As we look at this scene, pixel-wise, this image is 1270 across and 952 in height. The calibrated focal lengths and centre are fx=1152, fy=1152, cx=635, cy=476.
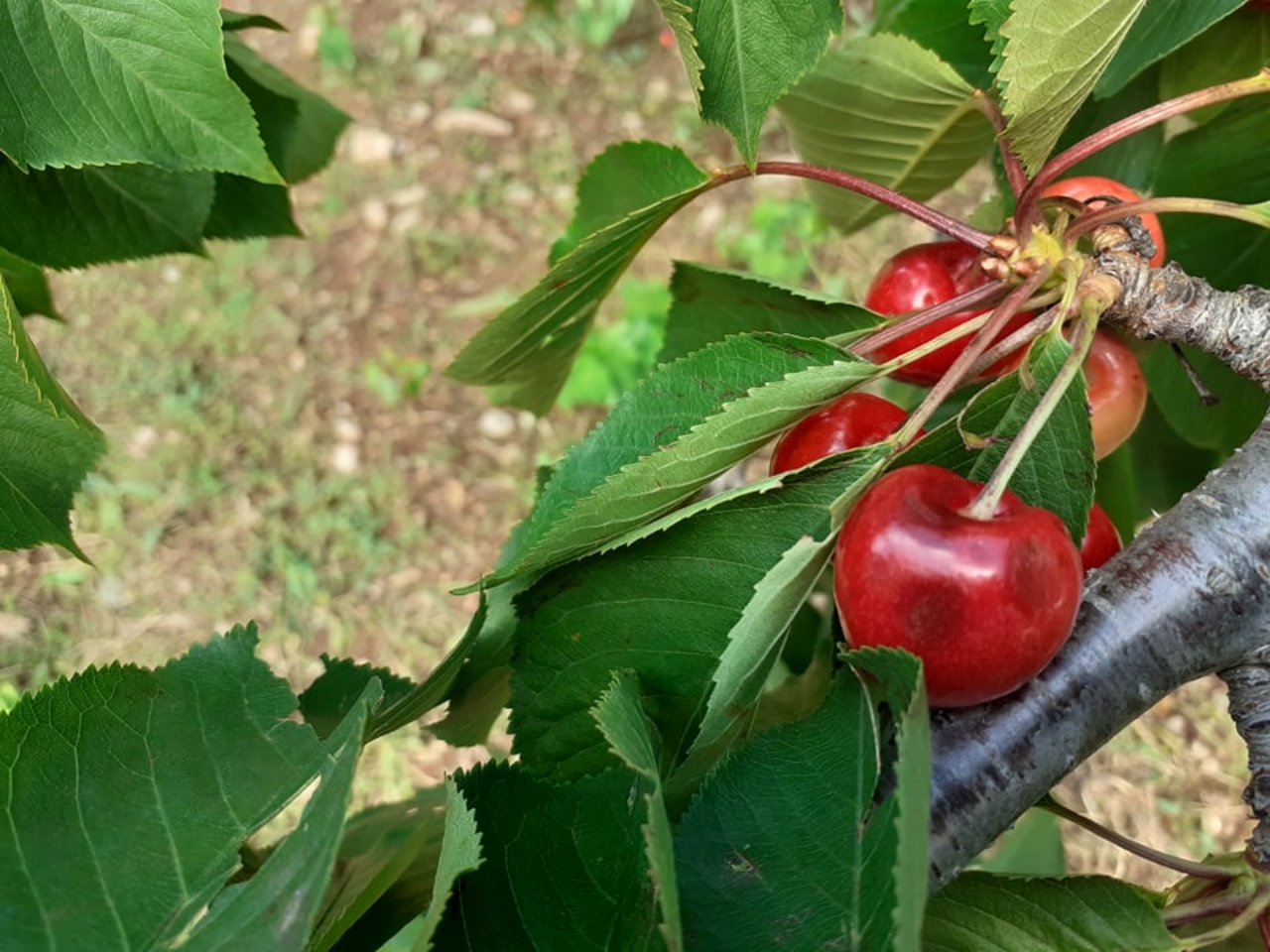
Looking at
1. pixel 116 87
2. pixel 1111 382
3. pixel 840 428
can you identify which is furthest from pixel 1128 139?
pixel 116 87

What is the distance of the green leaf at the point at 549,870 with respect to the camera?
0.64 m

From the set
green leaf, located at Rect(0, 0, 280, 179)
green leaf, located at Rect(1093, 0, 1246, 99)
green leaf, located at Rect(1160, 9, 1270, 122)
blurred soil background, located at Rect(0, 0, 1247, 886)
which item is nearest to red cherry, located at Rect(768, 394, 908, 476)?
green leaf, located at Rect(1093, 0, 1246, 99)

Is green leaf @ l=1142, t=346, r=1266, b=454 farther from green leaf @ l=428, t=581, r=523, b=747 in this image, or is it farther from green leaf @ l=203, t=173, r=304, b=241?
green leaf @ l=203, t=173, r=304, b=241

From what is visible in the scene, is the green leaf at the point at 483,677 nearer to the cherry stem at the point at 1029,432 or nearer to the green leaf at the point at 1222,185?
the cherry stem at the point at 1029,432

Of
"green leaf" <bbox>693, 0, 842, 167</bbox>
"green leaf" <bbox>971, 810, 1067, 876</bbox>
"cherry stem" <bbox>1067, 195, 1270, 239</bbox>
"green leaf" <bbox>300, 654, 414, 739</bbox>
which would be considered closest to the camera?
"green leaf" <bbox>693, 0, 842, 167</bbox>

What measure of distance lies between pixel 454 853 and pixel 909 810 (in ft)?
0.75

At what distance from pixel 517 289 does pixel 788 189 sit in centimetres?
85

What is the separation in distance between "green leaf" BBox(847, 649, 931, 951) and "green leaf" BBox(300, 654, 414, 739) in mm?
474

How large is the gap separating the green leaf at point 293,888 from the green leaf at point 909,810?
10.0 inches

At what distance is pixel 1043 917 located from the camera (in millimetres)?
774

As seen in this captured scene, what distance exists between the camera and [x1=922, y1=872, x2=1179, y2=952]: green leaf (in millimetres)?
761

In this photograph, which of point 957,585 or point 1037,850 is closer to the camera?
point 957,585

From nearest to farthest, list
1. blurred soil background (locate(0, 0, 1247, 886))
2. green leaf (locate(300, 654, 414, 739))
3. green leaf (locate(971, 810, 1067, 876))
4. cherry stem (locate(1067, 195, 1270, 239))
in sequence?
cherry stem (locate(1067, 195, 1270, 239)) → green leaf (locate(300, 654, 414, 739)) → green leaf (locate(971, 810, 1067, 876)) → blurred soil background (locate(0, 0, 1247, 886))

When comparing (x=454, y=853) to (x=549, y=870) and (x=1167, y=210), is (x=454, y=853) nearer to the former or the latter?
(x=549, y=870)
